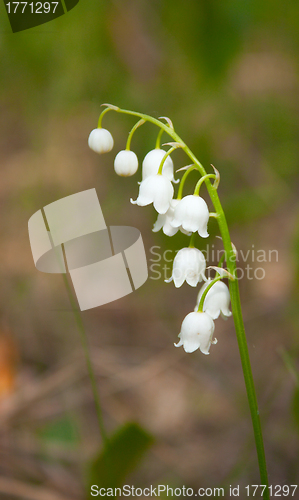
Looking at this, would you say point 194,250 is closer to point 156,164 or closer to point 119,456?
point 156,164

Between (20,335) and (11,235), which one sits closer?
(20,335)

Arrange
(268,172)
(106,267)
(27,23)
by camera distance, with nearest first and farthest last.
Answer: (27,23), (106,267), (268,172)

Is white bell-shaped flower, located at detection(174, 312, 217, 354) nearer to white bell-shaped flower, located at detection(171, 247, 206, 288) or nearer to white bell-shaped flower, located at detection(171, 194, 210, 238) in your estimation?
white bell-shaped flower, located at detection(171, 247, 206, 288)

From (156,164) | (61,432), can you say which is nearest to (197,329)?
(156,164)

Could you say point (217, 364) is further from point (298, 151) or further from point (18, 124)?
point (18, 124)

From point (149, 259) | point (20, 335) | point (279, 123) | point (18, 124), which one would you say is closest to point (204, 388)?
point (149, 259)
